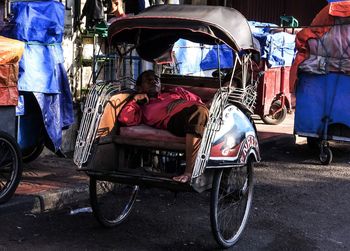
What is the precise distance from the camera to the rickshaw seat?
17.4 ft

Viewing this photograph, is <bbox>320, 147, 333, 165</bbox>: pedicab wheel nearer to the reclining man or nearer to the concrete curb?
the reclining man

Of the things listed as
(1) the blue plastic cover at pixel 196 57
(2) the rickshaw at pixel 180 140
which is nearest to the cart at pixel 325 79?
(1) the blue plastic cover at pixel 196 57

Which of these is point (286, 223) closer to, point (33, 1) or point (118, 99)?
point (118, 99)

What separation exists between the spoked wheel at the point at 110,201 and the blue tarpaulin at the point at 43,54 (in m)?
0.94

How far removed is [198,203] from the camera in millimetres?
6637

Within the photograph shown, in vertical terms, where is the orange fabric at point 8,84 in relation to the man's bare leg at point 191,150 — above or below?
above

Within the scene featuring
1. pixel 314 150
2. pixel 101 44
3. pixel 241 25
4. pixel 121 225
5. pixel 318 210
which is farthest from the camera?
pixel 314 150

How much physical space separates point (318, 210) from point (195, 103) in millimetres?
2158

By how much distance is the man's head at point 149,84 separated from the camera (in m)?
5.86

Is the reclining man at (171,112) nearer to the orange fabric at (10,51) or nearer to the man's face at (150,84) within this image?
the man's face at (150,84)

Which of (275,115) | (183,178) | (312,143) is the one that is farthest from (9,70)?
(275,115)

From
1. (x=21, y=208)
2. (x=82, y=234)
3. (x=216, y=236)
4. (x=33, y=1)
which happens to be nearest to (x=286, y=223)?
(x=216, y=236)

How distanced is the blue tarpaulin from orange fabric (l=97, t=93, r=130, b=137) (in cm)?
138

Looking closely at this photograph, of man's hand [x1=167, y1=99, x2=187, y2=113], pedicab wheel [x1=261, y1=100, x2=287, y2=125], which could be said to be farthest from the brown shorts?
pedicab wheel [x1=261, y1=100, x2=287, y2=125]
